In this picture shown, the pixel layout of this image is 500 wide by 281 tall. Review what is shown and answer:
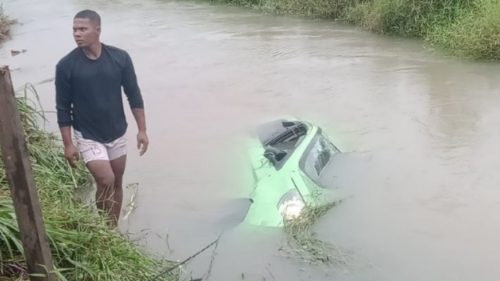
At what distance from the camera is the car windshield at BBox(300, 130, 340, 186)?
6.44m

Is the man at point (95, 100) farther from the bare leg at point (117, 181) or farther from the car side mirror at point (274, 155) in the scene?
the car side mirror at point (274, 155)

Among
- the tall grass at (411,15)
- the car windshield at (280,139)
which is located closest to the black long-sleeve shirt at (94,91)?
the car windshield at (280,139)

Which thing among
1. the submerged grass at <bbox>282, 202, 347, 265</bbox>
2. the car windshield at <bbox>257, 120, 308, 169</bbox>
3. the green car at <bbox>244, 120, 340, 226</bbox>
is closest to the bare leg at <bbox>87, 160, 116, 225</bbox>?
the green car at <bbox>244, 120, 340, 226</bbox>

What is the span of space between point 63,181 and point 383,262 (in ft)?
9.38

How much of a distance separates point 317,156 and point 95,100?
8.81 ft

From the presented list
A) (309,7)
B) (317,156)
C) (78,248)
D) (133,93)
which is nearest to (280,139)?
(317,156)

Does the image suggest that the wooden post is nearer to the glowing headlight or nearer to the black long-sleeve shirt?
the black long-sleeve shirt

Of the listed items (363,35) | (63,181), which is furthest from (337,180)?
(363,35)

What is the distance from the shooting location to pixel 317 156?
684 centimetres

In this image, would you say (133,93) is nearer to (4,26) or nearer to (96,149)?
(96,149)

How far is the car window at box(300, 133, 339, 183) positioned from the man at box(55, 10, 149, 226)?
194 centimetres

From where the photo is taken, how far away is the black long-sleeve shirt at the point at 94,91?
4.69 metres

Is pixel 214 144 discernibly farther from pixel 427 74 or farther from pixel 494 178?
pixel 427 74

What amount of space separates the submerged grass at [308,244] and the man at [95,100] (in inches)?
50.9
